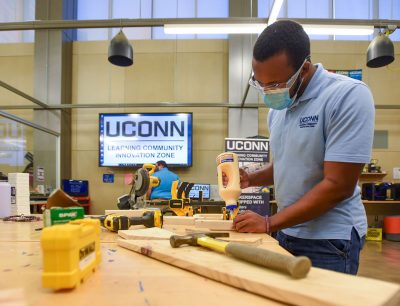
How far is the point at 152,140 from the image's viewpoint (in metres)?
5.95

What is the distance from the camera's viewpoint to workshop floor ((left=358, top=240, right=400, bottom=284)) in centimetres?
330

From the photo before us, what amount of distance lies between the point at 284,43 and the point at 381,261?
12.8 ft

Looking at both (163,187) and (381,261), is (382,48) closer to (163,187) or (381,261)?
(381,261)

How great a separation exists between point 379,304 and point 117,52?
3955 millimetres

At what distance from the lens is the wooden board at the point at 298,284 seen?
462 millimetres

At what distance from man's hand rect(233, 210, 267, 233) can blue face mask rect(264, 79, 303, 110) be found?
423mm

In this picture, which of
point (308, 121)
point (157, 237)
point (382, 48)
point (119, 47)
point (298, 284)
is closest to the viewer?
point (298, 284)

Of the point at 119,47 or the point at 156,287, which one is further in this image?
the point at 119,47

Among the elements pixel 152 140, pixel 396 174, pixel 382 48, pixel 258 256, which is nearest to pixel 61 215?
pixel 258 256

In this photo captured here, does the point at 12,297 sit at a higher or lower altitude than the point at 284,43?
lower

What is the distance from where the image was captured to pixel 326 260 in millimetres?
1025

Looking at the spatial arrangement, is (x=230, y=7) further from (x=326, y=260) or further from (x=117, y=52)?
(x=326, y=260)

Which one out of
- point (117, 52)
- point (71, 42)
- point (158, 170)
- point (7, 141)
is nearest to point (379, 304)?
point (117, 52)

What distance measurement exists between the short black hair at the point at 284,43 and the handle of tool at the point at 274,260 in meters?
0.66
